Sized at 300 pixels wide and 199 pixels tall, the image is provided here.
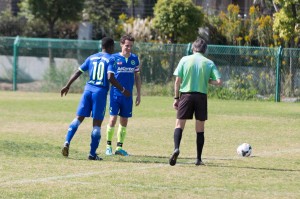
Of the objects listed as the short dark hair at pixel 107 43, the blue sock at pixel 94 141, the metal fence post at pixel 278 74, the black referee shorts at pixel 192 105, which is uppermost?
the short dark hair at pixel 107 43

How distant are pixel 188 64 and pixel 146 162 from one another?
5.44ft

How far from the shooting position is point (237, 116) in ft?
73.9

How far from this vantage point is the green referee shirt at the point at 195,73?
1198 cm

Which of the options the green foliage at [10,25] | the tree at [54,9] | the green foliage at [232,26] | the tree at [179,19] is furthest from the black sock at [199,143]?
the green foliage at [10,25]

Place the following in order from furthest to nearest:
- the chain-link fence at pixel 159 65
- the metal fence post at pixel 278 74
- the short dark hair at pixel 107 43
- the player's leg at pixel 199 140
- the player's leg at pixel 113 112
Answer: the chain-link fence at pixel 159 65, the metal fence post at pixel 278 74, the player's leg at pixel 113 112, the short dark hair at pixel 107 43, the player's leg at pixel 199 140

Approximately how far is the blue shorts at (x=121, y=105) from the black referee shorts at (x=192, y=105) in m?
1.92

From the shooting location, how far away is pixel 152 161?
41.3 feet

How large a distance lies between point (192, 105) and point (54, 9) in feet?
90.3

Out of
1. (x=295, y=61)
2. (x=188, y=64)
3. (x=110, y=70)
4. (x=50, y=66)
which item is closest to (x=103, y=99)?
(x=110, y=70)

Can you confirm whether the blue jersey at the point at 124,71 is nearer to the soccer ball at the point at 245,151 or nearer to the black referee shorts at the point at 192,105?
the black referee shorts at the point at 192,105

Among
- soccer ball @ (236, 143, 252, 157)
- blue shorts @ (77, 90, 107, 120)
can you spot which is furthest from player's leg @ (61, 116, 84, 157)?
soccer ball @ (236, 143, 252, 157)

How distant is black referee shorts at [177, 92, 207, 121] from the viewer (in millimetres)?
11969

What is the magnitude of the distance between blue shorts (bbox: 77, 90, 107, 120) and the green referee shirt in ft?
4.41

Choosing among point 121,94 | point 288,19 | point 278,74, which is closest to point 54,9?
point 288,19
